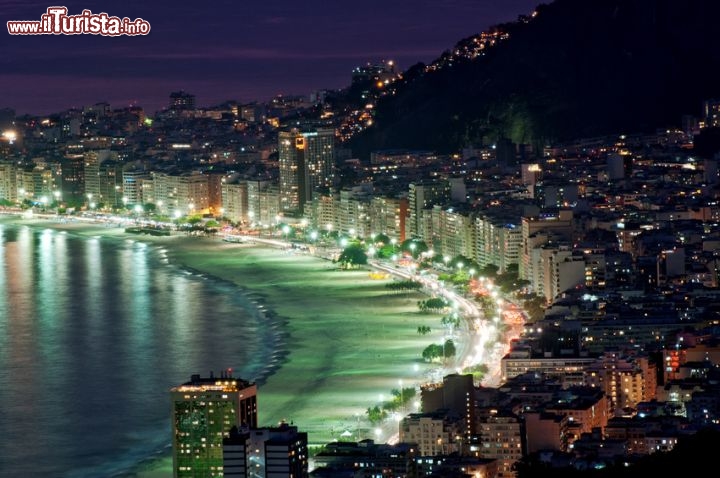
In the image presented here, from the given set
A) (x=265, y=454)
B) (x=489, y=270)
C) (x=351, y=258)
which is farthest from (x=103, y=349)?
(x=265, y=454)

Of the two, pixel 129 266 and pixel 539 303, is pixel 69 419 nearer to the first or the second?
pixel 539 303

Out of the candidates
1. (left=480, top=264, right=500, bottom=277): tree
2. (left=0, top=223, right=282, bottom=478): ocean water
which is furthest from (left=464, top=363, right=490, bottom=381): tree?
(left=480, top=264, right=500, bottom=277): tree

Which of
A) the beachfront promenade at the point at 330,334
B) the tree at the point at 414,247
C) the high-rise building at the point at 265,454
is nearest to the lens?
the high-rise building at the point at 265,454

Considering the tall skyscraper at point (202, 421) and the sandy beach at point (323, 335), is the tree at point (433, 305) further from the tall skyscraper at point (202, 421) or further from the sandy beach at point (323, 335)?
the tall skyscraper at point (202, 421)

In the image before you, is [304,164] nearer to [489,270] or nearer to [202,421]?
[489,270]

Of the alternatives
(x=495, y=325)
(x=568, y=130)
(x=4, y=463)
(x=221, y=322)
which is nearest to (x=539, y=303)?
Result: (x=495, y=325)

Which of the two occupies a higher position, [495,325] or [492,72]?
[492,72]

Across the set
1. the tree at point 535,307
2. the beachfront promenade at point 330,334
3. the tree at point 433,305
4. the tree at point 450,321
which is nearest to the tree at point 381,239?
the beachfront promenade at point 330,334
